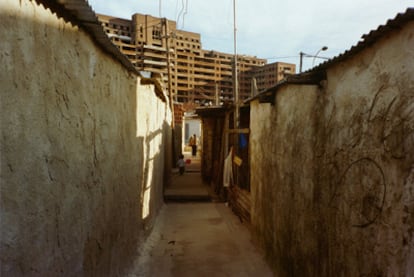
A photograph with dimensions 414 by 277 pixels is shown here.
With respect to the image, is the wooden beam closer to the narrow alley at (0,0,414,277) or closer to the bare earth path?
the narrow alley at (0,0,414,277)

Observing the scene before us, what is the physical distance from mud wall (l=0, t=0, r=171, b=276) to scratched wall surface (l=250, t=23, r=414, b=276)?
2.48 m

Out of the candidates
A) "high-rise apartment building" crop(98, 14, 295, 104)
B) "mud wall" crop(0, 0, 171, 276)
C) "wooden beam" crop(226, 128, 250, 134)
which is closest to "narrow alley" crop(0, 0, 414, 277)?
"mud wall" crop(0, 0, 171, 276)

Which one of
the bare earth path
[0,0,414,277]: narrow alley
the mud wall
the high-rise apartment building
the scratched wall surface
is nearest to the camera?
the mud wall

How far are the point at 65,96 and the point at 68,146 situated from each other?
0.39m

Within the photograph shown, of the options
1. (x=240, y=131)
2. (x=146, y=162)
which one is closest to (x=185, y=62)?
(x=240, y=131)

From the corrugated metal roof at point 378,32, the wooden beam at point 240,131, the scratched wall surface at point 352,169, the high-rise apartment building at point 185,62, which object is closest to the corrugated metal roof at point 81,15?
the corrugated metal roof at point 378,32

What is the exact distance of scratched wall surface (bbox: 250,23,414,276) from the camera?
200 cm

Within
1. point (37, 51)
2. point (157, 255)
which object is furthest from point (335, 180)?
point (157, 255)

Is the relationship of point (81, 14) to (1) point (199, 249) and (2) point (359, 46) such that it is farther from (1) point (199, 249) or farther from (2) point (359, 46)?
(1) point (199, 249)

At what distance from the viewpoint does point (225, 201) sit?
9766 mm

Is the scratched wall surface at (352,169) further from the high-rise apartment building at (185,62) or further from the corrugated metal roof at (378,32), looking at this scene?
the high-rise apartment building at (185,62)

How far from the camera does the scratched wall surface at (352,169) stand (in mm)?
1998

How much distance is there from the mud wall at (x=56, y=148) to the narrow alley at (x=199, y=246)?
1.70 metres

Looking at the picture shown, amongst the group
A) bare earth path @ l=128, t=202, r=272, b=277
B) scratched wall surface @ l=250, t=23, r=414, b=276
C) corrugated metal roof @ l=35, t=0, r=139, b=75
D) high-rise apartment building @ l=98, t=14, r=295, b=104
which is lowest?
bare earth path @ l=128, t=202, r=272, b=277
